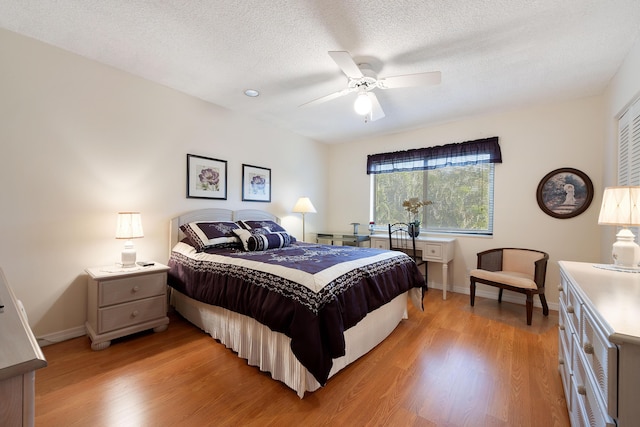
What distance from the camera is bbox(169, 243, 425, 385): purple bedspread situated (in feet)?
5.51

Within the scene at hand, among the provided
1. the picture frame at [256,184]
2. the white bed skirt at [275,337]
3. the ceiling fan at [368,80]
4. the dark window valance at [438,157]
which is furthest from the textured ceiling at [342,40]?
the white bed skirt at [275,337]

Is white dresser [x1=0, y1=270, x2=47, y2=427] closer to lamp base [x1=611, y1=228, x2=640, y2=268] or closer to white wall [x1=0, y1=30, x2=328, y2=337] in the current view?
A: white wall [x1=0, y1=30, x2=328, y2=337]

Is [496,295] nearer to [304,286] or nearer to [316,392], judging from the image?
[316,392]

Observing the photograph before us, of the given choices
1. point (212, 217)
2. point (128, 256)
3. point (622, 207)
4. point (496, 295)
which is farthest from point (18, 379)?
point (496, 295)

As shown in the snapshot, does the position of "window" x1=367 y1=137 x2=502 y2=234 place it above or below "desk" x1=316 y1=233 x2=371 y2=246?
above

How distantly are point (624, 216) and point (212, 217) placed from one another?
11.7ft

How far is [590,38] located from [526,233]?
2.18 metres

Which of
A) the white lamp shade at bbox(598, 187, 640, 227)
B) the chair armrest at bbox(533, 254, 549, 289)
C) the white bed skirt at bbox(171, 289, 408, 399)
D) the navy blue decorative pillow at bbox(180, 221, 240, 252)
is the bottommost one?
the white bed skirt at bbox(171, 289, 408, 399)

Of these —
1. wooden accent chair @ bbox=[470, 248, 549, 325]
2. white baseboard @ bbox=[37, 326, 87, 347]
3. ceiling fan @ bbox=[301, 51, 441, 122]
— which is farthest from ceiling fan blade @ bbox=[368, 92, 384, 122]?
white baseboard @ bbox=[37, 326, 87, 347]

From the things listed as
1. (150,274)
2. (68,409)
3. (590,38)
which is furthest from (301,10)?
(68,409)

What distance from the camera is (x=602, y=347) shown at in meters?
0.96

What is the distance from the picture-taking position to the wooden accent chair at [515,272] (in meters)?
2.82

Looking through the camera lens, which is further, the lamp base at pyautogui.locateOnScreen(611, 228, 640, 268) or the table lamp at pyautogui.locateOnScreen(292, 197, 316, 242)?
the table lamp at pyautogui.locateOnScreen(292, 197, 316, 242)

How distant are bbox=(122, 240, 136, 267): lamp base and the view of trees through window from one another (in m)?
3.55
